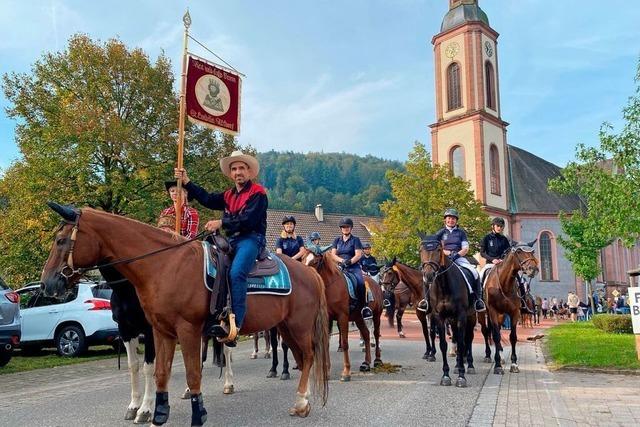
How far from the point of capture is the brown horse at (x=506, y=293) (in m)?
9.84

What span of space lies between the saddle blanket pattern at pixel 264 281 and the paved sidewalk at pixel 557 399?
8.47 feet

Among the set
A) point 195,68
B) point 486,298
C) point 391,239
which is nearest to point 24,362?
point 195,68

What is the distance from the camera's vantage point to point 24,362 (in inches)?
479

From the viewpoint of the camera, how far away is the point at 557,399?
23.7 ft

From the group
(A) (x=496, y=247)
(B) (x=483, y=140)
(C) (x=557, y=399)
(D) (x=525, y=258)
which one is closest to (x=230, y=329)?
(C) (x=557, y=399)

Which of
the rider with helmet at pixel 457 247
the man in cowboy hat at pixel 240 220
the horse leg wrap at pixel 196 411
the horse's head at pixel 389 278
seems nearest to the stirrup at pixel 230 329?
the man in cowboy hat at pixel 240 220

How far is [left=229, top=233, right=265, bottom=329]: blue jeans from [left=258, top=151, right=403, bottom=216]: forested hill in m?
86.8

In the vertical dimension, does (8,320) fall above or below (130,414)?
above

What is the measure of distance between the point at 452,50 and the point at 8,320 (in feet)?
143

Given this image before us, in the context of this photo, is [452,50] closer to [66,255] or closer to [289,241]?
[289,241]

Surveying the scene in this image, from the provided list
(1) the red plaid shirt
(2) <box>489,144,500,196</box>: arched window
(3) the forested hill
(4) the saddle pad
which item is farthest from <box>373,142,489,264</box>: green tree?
(3) the forested hill

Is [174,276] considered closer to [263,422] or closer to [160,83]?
[263,422]

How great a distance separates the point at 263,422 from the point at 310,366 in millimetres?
877

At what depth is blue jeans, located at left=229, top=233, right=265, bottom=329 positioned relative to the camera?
5.64 m
